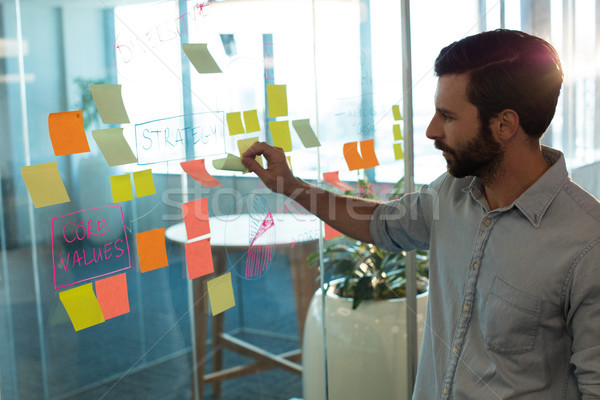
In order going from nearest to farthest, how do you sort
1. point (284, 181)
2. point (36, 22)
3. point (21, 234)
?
1. point (36, 22)
2. point (21, 234)
3. point (284, 181)

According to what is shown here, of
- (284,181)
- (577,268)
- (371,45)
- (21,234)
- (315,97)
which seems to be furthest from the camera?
(371,45)

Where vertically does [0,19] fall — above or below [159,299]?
above

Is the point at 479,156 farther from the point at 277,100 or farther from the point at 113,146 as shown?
the point at 113,146

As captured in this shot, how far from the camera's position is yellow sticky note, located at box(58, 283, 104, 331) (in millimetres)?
1121

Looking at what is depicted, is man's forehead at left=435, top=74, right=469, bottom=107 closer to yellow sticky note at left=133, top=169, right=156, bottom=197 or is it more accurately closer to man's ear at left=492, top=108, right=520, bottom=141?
man's ear at left=492, top=108, right=520, bottom=141

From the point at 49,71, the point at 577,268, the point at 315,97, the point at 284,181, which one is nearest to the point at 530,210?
the point at 577,268

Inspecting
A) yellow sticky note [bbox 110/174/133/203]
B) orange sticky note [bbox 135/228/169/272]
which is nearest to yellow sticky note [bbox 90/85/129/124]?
yellow sticky note [bbox 110/174/133/203]

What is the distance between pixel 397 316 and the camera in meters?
1.94

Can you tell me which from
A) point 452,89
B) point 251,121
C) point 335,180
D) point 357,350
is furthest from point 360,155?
point 452,89

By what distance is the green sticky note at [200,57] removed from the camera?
4.23 feet

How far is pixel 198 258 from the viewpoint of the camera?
4.47ft

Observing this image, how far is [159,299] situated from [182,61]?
557 millimetres

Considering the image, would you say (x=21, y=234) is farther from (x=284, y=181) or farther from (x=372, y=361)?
(x=372, y=361)

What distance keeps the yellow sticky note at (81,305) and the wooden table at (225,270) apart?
0.74ft
